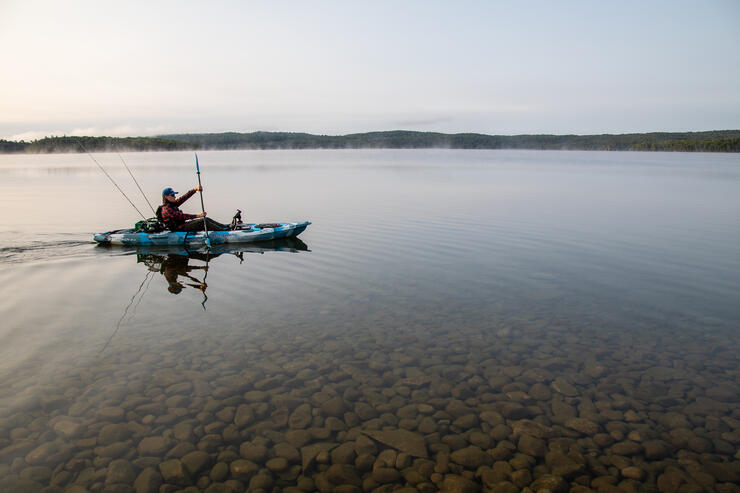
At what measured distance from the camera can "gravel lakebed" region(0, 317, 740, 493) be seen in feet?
20.1

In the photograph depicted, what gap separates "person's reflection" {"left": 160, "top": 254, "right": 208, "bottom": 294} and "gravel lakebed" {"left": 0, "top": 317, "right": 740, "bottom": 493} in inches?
177

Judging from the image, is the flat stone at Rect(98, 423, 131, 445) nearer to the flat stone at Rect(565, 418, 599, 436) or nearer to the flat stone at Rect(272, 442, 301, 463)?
the flat stone at Rect(272, 442, 301, 463)

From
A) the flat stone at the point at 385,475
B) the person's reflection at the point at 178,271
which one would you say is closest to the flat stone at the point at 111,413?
the flat stone at the point at 385,475

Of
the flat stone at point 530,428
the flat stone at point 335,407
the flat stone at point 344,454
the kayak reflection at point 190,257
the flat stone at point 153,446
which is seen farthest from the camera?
the kayak reflection at point 190,257

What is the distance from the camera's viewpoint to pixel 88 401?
7.75 metres

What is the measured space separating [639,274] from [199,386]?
13.7 meters

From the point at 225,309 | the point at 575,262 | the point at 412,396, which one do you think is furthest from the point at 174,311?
the point at 575,262

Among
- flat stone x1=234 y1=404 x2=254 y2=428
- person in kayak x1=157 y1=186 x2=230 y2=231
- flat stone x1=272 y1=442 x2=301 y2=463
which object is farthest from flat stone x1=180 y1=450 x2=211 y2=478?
person in kayak x1=157 y1=186 x2=230 y2=231

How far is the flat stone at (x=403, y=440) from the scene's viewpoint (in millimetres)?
6625

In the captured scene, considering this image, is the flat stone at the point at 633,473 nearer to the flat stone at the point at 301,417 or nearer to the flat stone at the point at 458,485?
the flat stone at the point at 458,485

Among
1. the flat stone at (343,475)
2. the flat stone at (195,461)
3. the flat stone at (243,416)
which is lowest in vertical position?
the flat stone at (243,416)

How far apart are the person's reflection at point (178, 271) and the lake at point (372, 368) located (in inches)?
4.9

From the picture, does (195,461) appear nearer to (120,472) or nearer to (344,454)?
(120,472)

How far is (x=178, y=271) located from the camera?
55.3 feet
